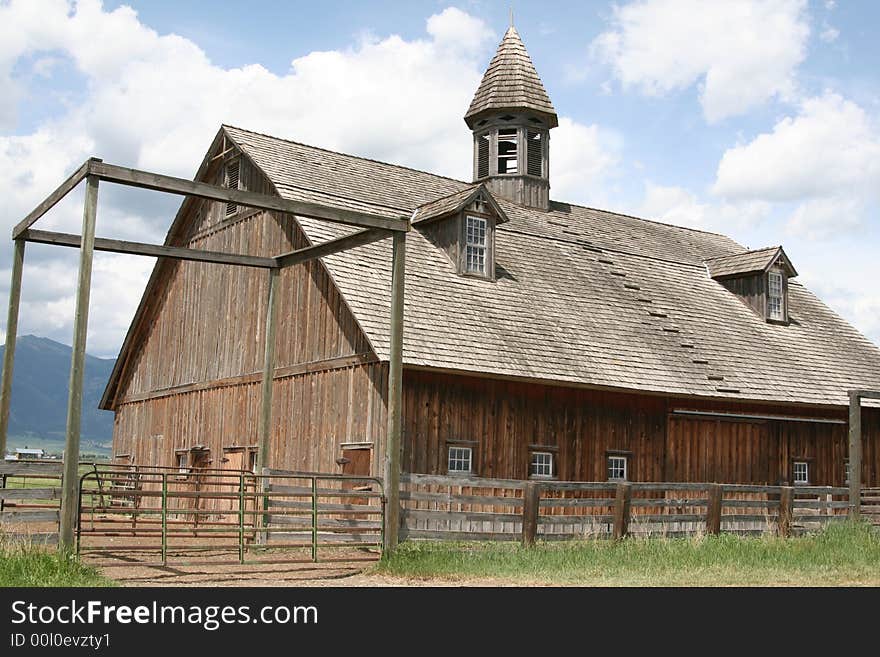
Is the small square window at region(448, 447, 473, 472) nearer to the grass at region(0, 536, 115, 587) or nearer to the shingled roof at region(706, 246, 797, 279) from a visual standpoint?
the grass at region(0, 536, 115, 587)

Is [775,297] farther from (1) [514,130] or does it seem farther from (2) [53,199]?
(2) [53,199]

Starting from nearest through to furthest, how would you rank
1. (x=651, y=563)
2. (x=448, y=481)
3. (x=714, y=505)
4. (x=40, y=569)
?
(x=40, y=569)
(x=651, y=563)
(x=448, y=481)
(x=714, y=505)

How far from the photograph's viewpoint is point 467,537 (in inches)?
691

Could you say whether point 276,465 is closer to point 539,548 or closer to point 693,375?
point 539,548

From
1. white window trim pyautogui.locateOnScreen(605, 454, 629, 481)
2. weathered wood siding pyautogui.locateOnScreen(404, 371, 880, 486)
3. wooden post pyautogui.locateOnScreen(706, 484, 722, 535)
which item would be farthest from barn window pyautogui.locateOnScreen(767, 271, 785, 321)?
wooden post pyautogui.locateOnScreen(706, 484, 722, 535)

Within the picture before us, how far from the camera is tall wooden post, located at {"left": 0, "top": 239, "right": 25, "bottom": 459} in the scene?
52.6ft

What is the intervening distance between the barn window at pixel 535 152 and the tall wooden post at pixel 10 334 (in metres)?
17.0

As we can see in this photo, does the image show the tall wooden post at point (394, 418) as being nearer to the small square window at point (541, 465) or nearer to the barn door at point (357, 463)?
the barn door at point (357, 463)

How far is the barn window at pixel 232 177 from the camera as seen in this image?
2499 cm

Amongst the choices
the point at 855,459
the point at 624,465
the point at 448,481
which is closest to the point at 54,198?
the point at 448,481

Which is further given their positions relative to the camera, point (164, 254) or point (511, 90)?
point (511, 90)

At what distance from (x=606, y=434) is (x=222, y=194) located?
37.5 feet

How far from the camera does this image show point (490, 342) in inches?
826
